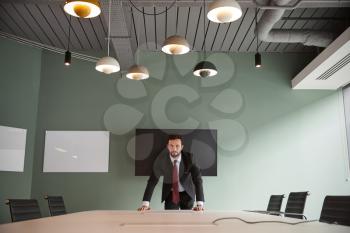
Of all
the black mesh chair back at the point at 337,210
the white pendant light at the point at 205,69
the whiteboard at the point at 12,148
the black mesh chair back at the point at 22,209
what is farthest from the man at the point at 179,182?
the whiteboard at the point at 12,148

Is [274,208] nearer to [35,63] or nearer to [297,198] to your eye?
[297,198]

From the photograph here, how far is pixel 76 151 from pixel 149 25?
2.35 meters

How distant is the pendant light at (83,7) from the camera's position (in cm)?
266

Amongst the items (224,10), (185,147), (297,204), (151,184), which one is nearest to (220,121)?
(185,147)

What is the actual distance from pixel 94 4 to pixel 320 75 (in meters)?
3.99

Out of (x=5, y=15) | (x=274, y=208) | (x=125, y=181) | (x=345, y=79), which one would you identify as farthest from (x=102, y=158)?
(x=345, y=79)

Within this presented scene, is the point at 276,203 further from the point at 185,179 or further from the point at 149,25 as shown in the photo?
the point at 149,25

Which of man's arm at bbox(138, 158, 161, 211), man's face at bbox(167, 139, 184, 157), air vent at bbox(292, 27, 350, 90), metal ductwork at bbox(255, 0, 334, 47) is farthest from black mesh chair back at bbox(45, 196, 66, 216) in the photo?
air vent at bbox(292, 27, 350, 90)

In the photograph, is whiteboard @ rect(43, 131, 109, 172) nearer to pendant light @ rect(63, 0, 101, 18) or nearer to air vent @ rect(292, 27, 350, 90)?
air vent @ rect(292, 27, 350, 90)

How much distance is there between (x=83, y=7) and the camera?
274 cm

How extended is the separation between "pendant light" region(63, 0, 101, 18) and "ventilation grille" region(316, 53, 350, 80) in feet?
11.5

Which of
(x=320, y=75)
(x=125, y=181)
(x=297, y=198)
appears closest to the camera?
(x=297, y=198)

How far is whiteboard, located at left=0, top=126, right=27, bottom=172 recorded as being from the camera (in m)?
5.46

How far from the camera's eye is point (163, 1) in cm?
428
